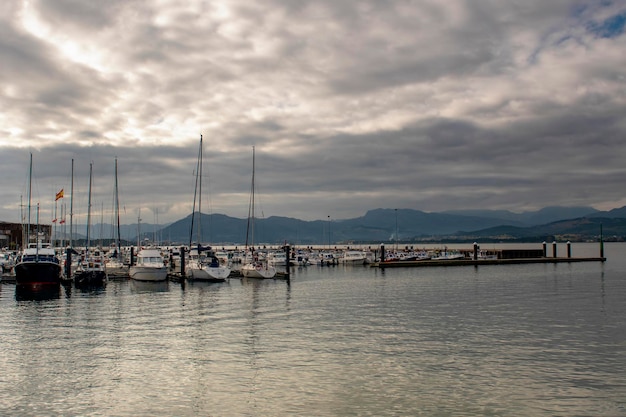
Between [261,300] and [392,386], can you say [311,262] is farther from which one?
[392,386]

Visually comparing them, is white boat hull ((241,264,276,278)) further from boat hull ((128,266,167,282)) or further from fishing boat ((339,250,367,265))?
fishing boat ((339,250,367,265))

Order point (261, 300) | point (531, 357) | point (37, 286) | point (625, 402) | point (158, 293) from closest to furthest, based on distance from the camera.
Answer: point (625, 402) < point (531, 357) < point (261, 300) < point (158, 293) < point (37, 286)

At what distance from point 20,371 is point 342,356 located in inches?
597

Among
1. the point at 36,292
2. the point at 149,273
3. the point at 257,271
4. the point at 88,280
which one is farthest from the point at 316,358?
the point at 257,271

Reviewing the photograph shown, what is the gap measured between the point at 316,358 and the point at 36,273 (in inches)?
2001

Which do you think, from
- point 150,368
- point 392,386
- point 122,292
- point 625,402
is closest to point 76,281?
point 122,292

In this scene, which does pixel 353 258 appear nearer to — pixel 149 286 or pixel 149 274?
pixel 149 274

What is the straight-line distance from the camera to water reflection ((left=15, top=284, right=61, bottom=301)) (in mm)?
57719

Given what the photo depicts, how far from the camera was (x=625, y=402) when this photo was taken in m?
20.8

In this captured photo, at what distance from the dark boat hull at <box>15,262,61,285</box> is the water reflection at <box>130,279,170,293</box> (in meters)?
9.38

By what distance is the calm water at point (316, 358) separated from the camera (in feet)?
68.9

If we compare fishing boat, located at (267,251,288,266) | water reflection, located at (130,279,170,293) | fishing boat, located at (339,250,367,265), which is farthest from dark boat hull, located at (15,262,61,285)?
fishing boat, located at (339,250,367,265)

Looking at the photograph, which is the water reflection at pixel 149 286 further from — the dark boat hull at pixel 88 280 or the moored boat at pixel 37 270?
the moored boat at pixel 37 270

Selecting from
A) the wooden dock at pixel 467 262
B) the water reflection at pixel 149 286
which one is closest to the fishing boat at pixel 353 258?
the wooden dock at pixel 467 262
